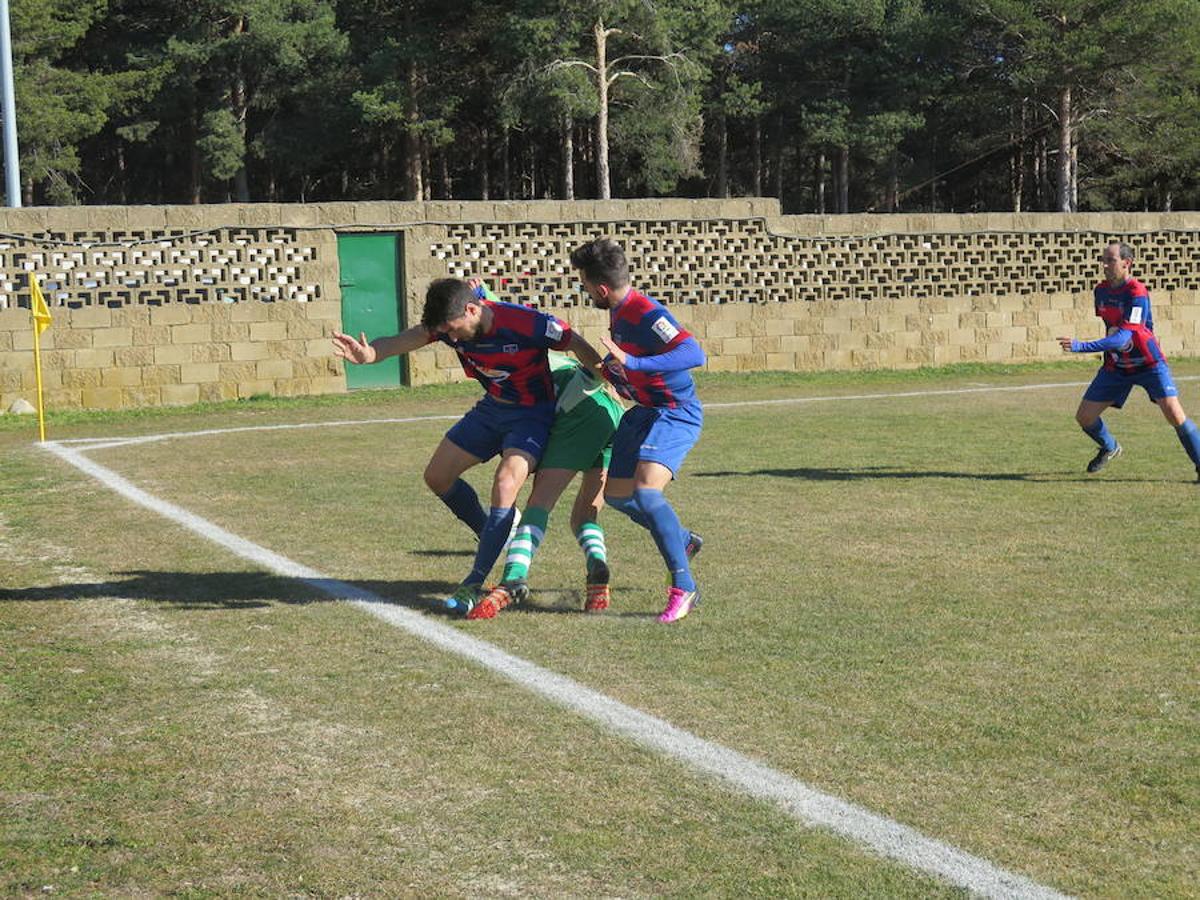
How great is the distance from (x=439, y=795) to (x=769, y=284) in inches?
750

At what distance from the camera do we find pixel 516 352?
729 cm

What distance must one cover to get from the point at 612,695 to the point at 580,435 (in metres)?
1.98

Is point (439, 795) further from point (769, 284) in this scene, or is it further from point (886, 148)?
point (886, 148)

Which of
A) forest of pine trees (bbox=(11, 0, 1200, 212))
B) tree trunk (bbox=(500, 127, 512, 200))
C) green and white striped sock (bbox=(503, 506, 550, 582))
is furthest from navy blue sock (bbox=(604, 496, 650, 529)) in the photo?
tree trunk (bbox=(500, 127, 512, 200))

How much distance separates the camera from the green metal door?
2022cm

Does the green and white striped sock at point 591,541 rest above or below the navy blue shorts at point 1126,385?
below

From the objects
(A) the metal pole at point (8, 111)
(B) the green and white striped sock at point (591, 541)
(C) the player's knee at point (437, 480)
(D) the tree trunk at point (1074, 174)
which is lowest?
(B) the green and white striped sock at point (591, 541)

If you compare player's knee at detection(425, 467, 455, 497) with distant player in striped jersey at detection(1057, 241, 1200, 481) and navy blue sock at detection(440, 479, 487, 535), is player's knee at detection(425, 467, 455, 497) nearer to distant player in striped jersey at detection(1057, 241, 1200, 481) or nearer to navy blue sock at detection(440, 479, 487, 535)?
navy blue sock at detection(440, 479, 487, 535)

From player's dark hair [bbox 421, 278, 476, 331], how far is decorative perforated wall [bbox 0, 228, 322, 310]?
40.9ft

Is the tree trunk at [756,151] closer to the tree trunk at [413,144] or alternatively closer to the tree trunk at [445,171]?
the tree trunk at [445,171]

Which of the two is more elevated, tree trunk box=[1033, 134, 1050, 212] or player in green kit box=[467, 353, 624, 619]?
tree trunk box=[1033, 134, 1050, 212]

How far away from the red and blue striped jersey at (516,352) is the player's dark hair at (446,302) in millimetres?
97

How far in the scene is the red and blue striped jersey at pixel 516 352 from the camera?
722 cm

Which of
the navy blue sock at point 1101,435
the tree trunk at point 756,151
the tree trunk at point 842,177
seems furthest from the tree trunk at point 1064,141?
the navy blue sock at point 1101,435
